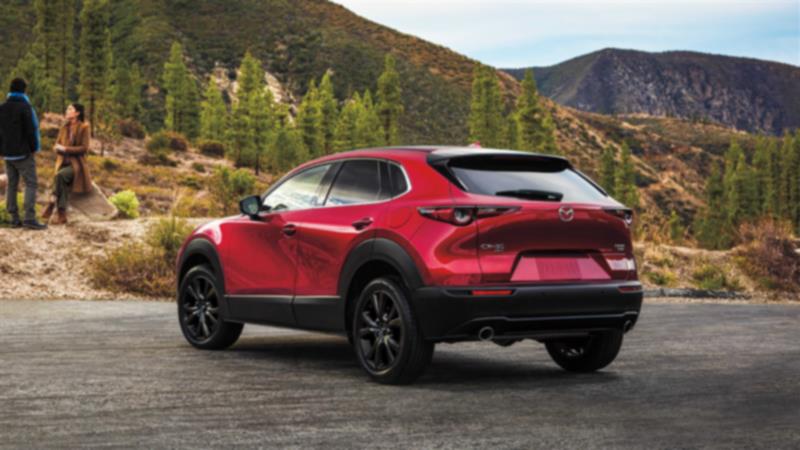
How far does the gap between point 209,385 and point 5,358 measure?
101 inches

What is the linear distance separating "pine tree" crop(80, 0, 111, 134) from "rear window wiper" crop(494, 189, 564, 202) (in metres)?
60.1

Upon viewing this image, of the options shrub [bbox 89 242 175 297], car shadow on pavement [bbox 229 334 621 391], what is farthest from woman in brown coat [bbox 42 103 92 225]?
car shadow on pavement [bbox 229 334 621 391]

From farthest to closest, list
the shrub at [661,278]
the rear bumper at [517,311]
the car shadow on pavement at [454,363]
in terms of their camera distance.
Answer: the shrub at [661,278] < the car shadow on pavement at [454,363] < the rear bumper at [517,311]

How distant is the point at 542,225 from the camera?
743 centimetres

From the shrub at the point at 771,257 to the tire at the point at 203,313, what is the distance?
1472 cm

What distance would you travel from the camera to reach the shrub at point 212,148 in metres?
68.9

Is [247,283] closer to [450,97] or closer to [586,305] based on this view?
[586,305]

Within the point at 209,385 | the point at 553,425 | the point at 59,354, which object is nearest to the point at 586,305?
the point at 553,425

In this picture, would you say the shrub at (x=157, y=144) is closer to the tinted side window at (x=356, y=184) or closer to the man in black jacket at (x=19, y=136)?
the man in black jacket at (x=19, y=136)

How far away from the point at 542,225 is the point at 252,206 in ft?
9.52

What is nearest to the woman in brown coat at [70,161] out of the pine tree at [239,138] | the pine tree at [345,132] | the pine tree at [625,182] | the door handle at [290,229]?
the door handle at [290,229]

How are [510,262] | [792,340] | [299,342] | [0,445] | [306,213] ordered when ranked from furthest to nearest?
[792,340], [299,342], [306,213], [510,262], [0,445]

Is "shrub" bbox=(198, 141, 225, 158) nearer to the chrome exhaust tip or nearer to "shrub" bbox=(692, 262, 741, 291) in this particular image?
"shrub" bbox=(692, 262, 741, 291)

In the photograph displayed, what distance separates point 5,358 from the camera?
913cm
